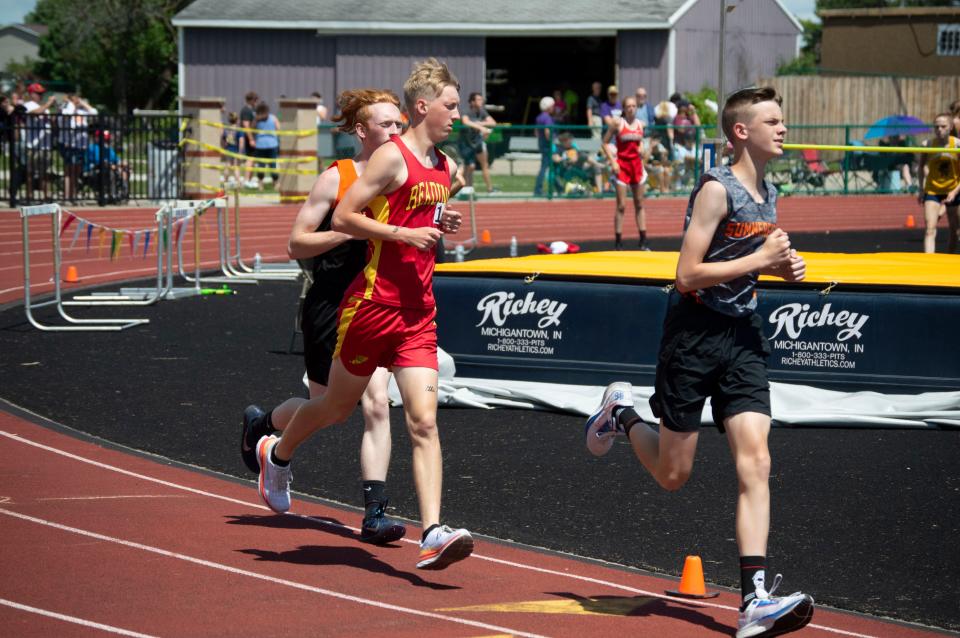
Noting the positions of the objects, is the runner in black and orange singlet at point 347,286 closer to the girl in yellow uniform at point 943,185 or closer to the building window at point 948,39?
the girl in yellow uniform at point 943,185

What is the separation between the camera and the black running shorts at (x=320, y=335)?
659 centimetres

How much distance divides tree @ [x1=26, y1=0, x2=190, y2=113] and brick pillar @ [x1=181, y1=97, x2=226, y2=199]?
3254 centimetres

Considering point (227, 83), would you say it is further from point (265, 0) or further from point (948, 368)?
point (948, 368)

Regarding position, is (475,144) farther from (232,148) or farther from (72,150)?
(72,150)

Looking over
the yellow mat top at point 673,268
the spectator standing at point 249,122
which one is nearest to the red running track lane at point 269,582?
the yellow mat top at point 673,268

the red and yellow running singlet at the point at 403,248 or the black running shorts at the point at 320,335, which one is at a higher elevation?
the red and yellow running singlet at the point at 403,248

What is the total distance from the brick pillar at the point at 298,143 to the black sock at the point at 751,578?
23.5 m

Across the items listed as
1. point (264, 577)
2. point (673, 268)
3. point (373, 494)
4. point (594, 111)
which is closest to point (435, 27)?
point (594, 111)

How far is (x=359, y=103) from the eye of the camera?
653cm

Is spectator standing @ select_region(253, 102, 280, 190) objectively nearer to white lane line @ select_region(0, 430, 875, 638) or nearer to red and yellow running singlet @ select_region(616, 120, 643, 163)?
red and yellow running singlet @ select_region(616, 120, 643, 163)

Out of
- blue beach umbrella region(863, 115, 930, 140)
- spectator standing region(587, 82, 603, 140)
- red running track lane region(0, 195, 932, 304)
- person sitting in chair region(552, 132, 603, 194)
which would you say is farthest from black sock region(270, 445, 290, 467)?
blue beach umbrella region(863, 115, 930, 140)

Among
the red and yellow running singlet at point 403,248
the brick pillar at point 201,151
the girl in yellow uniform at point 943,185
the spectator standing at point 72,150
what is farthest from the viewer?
the brick pillar at point 201,151

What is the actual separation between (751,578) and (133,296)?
11395 mm

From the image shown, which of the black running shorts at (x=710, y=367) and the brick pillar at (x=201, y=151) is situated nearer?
the black running shorts at (x=710, y=367)
